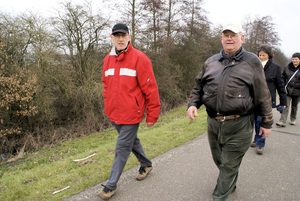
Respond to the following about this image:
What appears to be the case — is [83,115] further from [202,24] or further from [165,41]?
[202,24]

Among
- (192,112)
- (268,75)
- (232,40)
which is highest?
(232,40)

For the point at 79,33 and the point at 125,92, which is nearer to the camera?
the point at 125,92

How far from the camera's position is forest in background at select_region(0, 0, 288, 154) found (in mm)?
8188

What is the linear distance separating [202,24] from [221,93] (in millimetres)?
18747

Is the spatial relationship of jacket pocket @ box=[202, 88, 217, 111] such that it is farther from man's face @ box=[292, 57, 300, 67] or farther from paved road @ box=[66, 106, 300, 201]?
man's face @ box=[292, 57, 300, 67]

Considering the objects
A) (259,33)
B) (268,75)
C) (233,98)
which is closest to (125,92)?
(233,98)

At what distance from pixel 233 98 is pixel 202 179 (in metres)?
1.58

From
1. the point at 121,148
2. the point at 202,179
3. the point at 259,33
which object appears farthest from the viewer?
the point at 259,33

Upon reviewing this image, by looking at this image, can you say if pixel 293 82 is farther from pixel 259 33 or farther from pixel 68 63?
pixel 259 33

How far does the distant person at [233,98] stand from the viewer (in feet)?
7.13

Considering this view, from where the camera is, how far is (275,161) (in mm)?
3830

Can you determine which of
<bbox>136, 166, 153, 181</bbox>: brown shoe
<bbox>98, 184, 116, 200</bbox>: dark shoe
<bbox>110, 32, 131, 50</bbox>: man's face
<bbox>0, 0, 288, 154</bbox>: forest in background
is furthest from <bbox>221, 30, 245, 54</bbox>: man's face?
<bbox>0, 0, 288, 154</bbox>: forest in background

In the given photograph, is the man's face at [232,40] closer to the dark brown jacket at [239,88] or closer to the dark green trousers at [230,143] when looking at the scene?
the dark brown jacket at [239,88]

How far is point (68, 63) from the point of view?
37.7ft
